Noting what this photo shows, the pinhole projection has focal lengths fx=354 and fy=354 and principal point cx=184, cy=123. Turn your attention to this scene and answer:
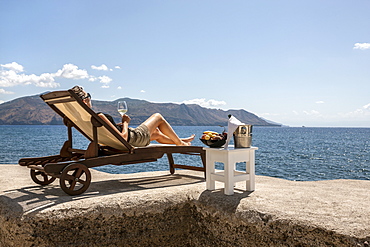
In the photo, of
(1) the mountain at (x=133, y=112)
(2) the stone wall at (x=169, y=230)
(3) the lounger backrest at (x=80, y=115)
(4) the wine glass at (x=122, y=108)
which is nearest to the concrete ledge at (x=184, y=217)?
(2) the stone wall at (x=169, y=230)

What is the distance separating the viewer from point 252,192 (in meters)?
4.19

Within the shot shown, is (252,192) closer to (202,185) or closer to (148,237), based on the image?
(202,185)

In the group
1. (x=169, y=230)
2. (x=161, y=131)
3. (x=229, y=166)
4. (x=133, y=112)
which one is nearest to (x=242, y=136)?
(x=229, y=166)

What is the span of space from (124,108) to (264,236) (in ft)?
7.51

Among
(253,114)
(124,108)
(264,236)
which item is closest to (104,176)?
(124,108)

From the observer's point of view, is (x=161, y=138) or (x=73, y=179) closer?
(x=73, y=179)

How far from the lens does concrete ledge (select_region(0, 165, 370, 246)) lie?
321 cm

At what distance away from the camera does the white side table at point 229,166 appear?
4.00 metres

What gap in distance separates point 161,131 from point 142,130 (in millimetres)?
587

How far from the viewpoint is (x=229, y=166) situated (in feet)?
13.1

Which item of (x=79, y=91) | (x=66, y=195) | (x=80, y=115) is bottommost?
(x=66, y=195)

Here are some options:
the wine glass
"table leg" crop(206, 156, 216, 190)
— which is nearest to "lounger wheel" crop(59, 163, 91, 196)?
the wine glass

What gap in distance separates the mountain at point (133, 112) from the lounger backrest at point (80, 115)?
98.1 meters

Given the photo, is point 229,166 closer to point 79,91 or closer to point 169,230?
point 169,230
